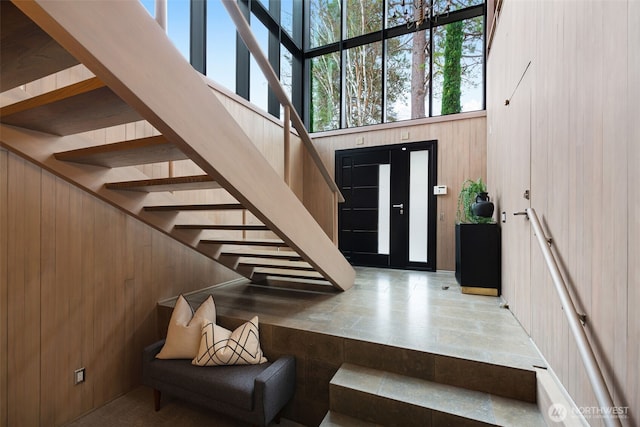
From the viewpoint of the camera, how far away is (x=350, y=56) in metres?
5.56

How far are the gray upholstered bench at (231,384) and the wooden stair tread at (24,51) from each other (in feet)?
6.58

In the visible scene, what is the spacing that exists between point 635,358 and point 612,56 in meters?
1.09

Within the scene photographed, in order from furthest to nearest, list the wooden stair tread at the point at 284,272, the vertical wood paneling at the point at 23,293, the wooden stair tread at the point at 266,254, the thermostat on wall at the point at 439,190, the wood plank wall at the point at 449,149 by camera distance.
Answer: the thermostat on wall at the point at 439,190
the wood plank wall at the point at 449,149
the wooden stair tread at the point at 284,272
the wooden stair tread at the point at 266,254
the vertical wood paneling at the point at 23,293

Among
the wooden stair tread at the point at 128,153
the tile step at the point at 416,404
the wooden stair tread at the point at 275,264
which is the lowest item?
the tile step at the point at 416,404

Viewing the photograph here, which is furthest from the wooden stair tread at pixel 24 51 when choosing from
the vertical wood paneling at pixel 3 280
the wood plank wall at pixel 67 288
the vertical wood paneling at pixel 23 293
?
the vertical wood paneling at pixel 23 293

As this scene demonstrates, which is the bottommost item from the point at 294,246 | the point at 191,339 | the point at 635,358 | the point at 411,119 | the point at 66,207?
the point at 191,339

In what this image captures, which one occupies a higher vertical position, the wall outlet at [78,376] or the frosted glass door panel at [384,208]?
the frosted glass door panel at [384,208]

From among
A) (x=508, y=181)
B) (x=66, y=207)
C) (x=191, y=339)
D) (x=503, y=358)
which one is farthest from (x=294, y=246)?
(x=508, y=181)

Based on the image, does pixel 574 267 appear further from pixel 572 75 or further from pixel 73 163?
pixel 73 163

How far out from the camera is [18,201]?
1.88 m

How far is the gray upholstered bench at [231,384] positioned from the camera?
1.90 metres

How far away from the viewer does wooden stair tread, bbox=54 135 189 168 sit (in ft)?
4.85

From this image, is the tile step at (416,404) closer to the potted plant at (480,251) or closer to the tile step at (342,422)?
the tile step at (342,422)

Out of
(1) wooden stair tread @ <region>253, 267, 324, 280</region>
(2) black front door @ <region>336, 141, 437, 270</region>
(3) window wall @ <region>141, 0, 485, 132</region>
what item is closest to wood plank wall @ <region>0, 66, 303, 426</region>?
(1) wooden stair tread @ <region>253, 267, 324, 280</region>
